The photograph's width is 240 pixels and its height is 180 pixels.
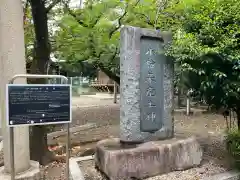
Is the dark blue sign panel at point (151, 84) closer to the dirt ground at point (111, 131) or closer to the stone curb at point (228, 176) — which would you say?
the stone curb at point (228, 176)

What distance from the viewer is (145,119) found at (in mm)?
4285

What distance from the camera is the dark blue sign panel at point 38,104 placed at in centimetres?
Answer: 267

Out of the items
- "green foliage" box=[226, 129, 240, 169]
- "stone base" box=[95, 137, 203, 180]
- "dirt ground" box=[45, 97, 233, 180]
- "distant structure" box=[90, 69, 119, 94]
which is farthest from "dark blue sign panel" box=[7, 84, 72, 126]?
"distant structure" box=[90, 69, 119, 94]

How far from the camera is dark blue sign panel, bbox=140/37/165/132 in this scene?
168 inches

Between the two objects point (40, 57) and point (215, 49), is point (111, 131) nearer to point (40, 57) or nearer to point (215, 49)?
point (40, 57)

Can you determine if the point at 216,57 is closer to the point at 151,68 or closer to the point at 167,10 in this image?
the point at 151,68

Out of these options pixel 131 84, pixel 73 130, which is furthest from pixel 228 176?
pixel 73 130

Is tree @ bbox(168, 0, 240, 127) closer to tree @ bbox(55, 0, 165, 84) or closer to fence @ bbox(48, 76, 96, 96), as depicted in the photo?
tree @ bbox(55, 0, 165, 84)

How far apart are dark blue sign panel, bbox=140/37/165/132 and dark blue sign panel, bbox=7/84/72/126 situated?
1618mm

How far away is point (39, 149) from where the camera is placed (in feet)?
16.8

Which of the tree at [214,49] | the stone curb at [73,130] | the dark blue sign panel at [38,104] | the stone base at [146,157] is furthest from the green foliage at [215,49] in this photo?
the stone curb at [73,130]

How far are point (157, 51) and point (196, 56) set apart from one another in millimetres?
720

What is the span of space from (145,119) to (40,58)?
104 inches

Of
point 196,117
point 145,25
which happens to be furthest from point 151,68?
point 196,117
